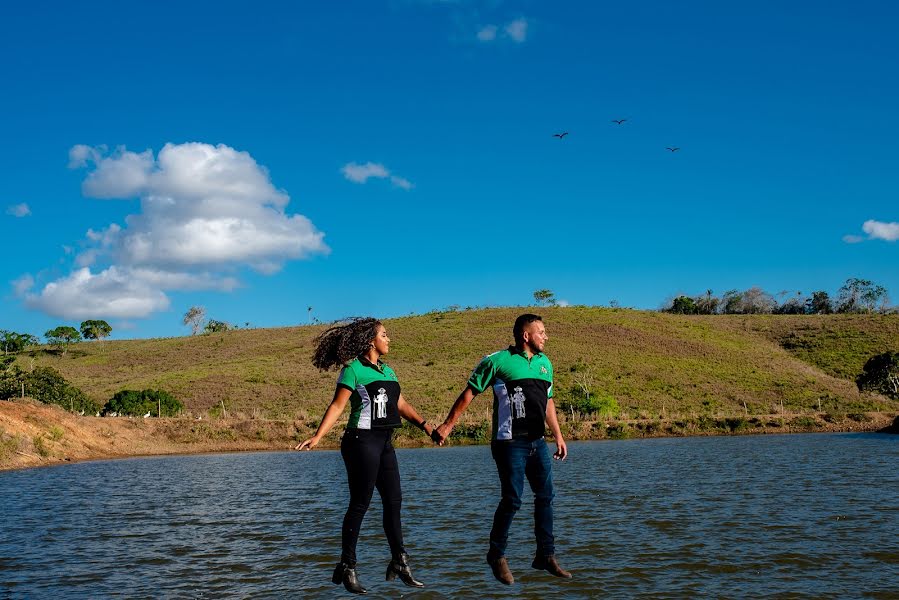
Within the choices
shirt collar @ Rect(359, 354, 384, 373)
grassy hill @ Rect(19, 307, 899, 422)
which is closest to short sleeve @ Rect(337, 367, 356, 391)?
shirt collar @ Rect(359, 354, 384, 373)

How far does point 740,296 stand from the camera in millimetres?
171750

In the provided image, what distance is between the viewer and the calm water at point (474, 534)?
10359 mm

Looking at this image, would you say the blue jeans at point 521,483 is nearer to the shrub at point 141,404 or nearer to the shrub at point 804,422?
the shrub at point 804,422

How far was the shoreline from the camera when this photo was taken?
154 ft

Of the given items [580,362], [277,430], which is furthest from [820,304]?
[277,430]

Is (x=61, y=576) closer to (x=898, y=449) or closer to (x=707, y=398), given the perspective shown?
(x=898, y=449)

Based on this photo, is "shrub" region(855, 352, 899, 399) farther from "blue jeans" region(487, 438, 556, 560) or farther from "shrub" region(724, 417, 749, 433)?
"blue jeans" region(487, 438, 556, 560)

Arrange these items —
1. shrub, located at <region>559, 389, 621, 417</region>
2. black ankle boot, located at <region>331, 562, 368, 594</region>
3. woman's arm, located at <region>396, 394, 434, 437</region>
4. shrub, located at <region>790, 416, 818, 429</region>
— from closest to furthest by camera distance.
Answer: black ankle boot, located at <region>331, 562, 368, 594</region>
woman's arm, located at <region>396, 394, 434, 437</region>
shrub, located at <region>790, 416, 818, 429</region>
shrub, located at <region>559, 389, 621, 417</region>

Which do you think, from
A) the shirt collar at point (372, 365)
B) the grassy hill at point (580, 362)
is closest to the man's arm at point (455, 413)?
the shirt collar at point (372, 365)

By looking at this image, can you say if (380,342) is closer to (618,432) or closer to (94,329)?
(618,432)

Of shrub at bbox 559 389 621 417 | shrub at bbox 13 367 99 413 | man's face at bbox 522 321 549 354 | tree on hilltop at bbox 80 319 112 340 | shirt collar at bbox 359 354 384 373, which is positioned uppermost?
tree on hilltop at bbox 80 319 112 340

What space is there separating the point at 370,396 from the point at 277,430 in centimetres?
4840

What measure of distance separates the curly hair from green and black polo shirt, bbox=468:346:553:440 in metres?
1.44

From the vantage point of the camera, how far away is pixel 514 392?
856 cm
